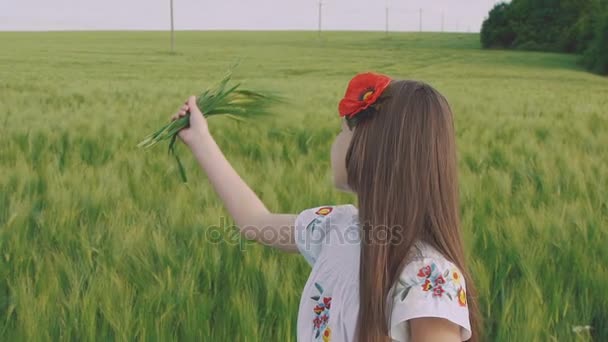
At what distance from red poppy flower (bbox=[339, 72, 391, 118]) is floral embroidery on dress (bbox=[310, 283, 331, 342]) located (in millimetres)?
299

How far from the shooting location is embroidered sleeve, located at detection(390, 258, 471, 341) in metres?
1.00

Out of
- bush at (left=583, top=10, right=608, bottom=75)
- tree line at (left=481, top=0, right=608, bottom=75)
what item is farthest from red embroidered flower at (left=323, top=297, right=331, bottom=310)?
tree line at (left=481, top=0, right=608, bottom=75)

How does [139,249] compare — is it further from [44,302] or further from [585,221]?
[585,221]

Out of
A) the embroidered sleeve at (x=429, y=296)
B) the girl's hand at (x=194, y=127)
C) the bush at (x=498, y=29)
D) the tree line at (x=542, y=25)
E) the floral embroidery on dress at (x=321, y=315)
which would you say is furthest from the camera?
the bush at (x=498, y=29)

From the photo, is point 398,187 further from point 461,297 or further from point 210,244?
point 210,244

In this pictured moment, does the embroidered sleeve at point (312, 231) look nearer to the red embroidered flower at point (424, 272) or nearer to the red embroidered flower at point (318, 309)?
the red embroidered flower at point (318, 309)

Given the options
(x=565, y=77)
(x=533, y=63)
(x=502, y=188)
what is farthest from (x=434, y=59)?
(x=502, y=188)

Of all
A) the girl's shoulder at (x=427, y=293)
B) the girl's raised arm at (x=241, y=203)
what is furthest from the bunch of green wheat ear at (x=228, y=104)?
the girl's shoulder at (x=427, y=293)

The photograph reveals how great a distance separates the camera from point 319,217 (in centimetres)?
128

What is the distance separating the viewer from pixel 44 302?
4.70ft

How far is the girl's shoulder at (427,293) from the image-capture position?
100 centimetres

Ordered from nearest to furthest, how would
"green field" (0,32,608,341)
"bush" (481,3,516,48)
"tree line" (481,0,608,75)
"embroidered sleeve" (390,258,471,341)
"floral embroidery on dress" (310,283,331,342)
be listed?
"embroidered sleeve" (390,258,471,341) < "floral embroidery on dress" (310,283,331,342) < "green field" (0,32,608,341) < "tree line" (481,0,608,75) < "bush" (481,3,516,48)

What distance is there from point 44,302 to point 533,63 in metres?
30.2

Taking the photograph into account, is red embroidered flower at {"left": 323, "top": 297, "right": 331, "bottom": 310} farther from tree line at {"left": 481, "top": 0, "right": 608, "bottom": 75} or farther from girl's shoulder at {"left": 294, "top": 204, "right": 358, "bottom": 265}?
tree line at {"left": 481, "top": 0, "right": 608, "bottom": 75}
